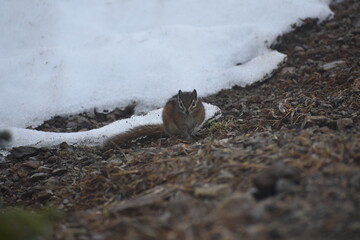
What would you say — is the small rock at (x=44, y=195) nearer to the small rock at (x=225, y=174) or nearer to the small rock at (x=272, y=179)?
the small rock at (x=225, y=174)

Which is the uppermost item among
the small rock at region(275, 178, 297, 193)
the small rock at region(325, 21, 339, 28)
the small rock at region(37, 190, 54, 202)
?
the small rock at region(325, 21, 339, 28)

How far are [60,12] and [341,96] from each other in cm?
600

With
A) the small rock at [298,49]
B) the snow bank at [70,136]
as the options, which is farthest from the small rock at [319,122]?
the small rock at [298,49]

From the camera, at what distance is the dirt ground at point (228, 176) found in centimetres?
228

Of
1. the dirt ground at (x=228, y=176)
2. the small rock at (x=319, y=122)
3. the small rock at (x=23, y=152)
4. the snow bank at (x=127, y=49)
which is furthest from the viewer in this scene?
the snow bank at (x=127, y=49)

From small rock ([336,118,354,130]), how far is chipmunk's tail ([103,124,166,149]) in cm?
229

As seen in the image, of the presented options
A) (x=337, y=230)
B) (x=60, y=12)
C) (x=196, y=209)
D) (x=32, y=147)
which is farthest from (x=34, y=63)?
(x=337, y=230)

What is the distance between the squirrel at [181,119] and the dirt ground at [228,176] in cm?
18

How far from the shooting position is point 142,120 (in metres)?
5.82

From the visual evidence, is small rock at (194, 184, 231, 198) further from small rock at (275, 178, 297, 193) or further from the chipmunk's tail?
the chipmunk's tail

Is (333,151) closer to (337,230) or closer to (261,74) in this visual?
(337,230)

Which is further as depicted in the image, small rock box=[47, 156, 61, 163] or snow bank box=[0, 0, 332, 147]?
snow bank box=[0, 0, 332, 147]

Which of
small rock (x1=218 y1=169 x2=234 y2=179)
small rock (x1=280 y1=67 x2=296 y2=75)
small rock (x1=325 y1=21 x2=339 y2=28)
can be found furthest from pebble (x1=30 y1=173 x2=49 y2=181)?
small rock (x1=325 y1=21 x2=339 y2=28)

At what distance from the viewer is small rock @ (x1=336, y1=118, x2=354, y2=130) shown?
404cm
